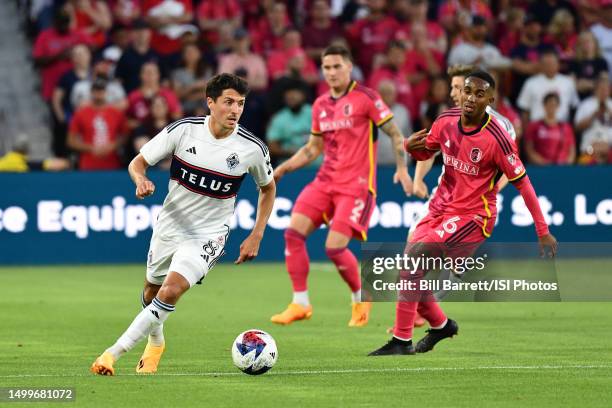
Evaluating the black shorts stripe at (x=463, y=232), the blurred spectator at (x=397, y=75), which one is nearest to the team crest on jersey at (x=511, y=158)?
the black shorts stripe at (x=463, y=232)

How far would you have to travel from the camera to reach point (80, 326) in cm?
1277

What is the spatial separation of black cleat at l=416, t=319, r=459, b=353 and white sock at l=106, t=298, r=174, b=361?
240 centimetres

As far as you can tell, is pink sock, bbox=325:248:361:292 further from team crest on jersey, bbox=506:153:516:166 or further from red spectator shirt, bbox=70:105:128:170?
red spectator shirt, bbox=70:105:128:170

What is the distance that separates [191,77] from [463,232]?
37.1ft

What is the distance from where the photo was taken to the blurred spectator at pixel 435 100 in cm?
2094

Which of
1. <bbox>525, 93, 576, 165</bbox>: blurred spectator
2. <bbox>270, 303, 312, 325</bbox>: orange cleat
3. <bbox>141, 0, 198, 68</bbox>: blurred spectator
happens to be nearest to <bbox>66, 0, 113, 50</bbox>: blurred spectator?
<bbox>141, 0, 198, 68</bbox>: blurred spectator

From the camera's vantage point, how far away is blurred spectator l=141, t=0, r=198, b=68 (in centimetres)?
2184

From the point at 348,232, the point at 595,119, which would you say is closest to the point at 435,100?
the point at 595,119

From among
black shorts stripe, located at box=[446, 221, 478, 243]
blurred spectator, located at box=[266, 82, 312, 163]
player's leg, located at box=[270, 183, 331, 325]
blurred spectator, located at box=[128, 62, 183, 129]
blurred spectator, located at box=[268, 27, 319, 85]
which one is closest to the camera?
black shorts stripe, located at box=[446, 221, 478, 243]

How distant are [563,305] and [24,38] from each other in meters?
12.3

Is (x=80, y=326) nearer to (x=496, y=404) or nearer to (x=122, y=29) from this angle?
(x=496, y=404)

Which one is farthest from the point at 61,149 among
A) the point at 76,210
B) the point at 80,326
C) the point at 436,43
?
the point at 80,326

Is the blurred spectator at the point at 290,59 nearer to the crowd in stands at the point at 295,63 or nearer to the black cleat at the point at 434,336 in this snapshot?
the crowd in stands at the point at 295,63

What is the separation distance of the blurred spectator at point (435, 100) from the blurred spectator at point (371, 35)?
1814 millimetres
